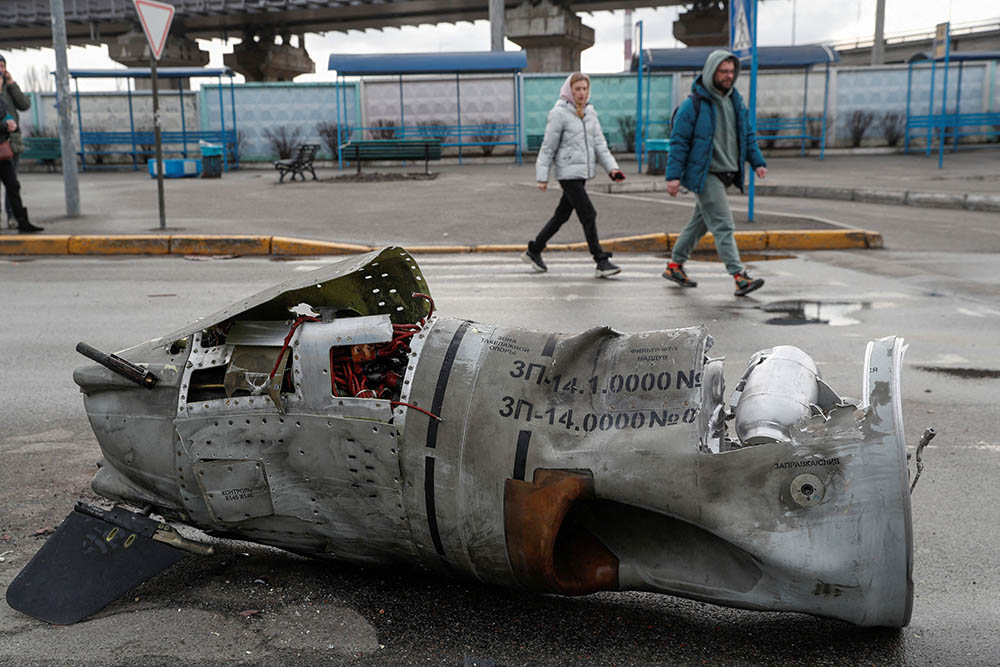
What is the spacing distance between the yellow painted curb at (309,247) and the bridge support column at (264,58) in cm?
4854

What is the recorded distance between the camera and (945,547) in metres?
3.12

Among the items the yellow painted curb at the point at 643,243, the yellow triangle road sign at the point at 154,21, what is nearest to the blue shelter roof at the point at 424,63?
the yellow triangle road sign at the point at 154,21

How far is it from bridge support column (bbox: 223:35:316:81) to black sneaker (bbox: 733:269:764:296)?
174ft

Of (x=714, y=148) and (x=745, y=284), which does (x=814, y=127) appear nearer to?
(x=714, y=148)

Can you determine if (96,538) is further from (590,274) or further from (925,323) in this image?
(590,274)

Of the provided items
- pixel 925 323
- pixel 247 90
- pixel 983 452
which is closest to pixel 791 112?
pixel 247 90

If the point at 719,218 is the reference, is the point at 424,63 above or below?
above

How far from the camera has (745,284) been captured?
8.06 meters

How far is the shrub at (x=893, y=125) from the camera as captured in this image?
29.8 m

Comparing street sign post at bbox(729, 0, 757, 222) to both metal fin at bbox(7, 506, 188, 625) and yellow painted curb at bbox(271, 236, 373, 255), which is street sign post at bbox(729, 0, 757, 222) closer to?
yellow painted curb at bbox(271, 236, 373, 255)

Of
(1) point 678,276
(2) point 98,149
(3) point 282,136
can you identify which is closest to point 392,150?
(3) point 282,136

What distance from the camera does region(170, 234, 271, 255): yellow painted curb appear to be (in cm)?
1163

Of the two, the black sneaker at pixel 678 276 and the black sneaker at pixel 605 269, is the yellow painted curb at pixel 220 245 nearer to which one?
the black sneaker at pixel 605 269

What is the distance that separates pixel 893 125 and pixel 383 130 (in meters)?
15.7
